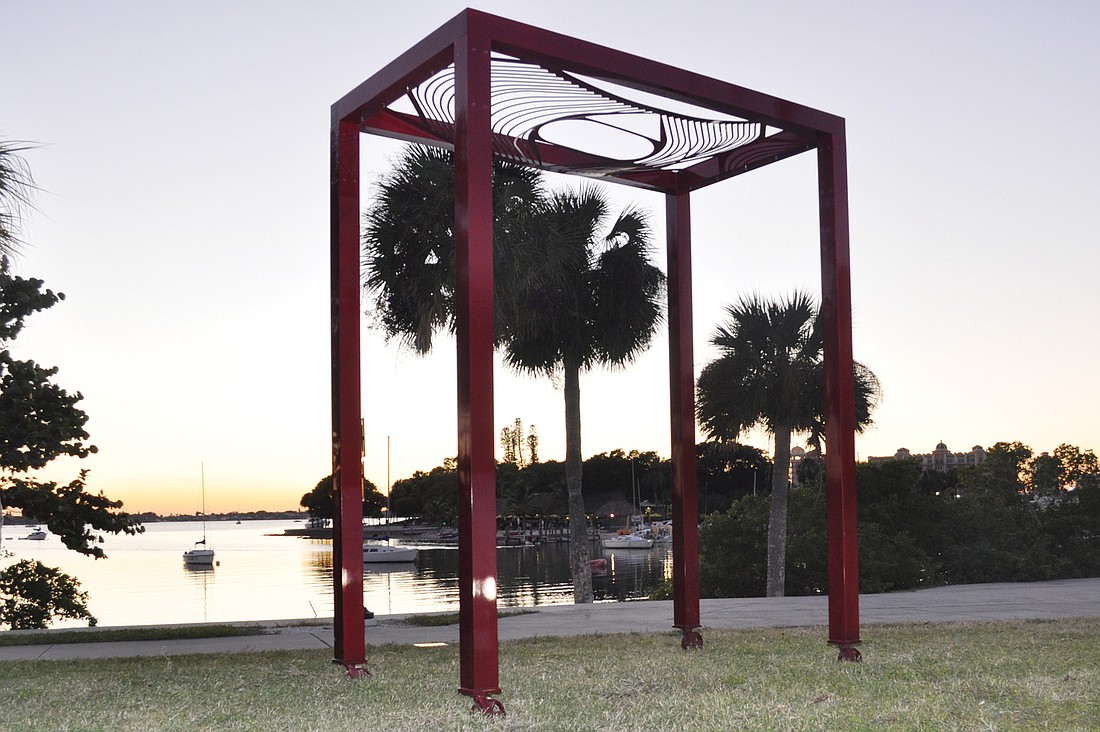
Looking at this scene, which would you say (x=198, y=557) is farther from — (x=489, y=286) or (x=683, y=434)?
(x=489, y=286)

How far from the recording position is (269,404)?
92.4ft

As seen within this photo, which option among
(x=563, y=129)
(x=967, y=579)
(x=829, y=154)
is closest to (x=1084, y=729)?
(x=829, y=154)

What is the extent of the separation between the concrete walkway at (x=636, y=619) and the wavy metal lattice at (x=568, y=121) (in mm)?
4867

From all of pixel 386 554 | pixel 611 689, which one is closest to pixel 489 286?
pixel 611 689

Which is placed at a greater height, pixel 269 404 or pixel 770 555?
pixel 269 404

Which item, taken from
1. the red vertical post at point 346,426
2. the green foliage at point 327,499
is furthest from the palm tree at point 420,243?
the green foliage at point 327,499

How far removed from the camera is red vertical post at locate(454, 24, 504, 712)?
613cm

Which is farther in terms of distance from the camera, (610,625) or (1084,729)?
(610,625)

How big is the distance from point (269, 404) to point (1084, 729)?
24.9 meters

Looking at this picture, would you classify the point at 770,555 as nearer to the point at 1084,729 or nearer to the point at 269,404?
the point at 269,404

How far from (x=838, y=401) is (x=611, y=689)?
3.22 metres

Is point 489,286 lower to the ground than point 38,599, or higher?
higher

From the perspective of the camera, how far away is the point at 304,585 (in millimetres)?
63219

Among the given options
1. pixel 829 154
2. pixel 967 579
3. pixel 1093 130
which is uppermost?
pixel 1093 130
